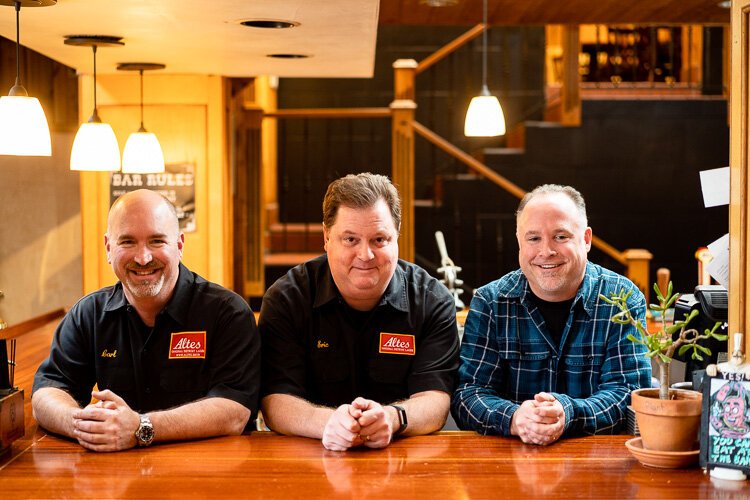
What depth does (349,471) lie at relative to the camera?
2148 millimetres

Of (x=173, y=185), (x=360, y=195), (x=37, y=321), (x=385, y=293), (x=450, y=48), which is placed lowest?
(x=37, y=321)

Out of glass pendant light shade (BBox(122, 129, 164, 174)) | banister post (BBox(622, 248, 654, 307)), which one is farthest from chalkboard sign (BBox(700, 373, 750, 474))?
banister post (BBox(622, 248, 654, 307))

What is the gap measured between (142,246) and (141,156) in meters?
2.42

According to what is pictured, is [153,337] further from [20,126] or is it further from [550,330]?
[550,330]

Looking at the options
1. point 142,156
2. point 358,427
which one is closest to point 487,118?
point 142,156

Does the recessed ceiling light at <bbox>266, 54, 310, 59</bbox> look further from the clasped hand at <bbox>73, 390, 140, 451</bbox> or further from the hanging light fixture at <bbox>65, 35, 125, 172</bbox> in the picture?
the clasped hand at <bbox>73, 390, 140, 451</bbox>

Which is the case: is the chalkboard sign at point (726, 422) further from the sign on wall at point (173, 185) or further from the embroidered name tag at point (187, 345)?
the sign on wall at point (173, 185)

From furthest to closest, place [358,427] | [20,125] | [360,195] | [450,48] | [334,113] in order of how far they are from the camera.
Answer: [450,48] < [334,113] < [20,125] < [360,195] < [358,427]

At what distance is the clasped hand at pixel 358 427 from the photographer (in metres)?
2.27

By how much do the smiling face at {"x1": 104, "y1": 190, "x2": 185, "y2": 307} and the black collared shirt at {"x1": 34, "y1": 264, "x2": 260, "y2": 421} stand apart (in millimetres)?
76

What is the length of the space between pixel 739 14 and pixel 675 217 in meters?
6.74

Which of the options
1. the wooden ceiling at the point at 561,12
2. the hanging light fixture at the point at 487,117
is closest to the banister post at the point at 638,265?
the wooden ceiling at the point at 561,12

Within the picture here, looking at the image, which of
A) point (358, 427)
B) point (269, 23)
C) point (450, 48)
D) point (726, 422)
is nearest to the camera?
point (726, 422)

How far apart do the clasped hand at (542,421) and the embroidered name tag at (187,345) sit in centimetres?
94
